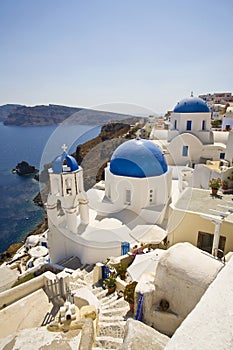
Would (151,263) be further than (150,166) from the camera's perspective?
No

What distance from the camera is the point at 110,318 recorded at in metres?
6.58

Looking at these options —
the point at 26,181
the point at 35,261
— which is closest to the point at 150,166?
the point at 35,261

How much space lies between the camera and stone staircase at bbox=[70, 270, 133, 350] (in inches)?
209

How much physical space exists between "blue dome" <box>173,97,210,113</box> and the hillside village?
783 cm

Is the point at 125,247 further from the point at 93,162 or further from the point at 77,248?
the point at 93,162

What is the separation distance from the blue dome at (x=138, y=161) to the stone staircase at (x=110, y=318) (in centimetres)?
643

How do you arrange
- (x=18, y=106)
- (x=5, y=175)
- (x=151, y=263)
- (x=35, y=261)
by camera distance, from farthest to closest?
(x=18, y=106) → (x=5, y=175) → (x=35, y=261) → (x=151, y=263)

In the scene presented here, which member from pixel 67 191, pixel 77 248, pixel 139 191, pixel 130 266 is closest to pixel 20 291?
pixel 77 248

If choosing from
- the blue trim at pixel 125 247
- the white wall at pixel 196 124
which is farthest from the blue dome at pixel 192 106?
the blue trim at pixel 125 247

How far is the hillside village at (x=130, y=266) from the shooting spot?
8.02 feet

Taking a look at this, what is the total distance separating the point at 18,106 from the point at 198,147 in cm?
18876

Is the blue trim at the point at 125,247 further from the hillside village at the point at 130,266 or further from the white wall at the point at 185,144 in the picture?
the white wall at the point at 185,144

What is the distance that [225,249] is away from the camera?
796 centimetres

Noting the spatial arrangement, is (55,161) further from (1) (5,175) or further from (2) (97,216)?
(1) (5,175)
